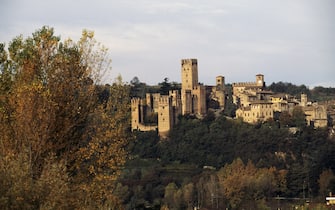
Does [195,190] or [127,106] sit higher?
[127,106]

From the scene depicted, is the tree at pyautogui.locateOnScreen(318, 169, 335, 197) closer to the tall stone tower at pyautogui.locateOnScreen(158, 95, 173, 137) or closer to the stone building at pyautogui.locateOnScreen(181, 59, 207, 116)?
the tall stone tower at pyautogui.locateOnScreen(158, 95, 173, 137)

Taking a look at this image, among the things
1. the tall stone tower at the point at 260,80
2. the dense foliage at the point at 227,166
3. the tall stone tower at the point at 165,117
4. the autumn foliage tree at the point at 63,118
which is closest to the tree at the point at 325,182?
the dense foliage at the point at 227,166

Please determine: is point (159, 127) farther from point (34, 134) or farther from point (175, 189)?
point (34, 134)

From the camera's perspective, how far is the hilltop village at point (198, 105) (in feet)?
185

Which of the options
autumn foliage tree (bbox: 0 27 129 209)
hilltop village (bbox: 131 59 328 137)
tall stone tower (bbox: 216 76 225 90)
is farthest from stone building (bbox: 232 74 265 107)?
autumn foliage tree (bbox: 0 27 129 209)

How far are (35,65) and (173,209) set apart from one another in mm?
26087

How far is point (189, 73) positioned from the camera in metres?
63.2

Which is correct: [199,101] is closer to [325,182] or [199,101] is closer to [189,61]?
[189,61]

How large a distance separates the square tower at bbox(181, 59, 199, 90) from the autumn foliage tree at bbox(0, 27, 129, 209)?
4939 cm

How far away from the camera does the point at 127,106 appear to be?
12680 millimetres

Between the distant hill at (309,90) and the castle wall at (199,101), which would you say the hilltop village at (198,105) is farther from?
the distant hill at (309,90)

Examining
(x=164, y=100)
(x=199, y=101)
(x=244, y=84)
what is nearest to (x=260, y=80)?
(x=244, y=84)

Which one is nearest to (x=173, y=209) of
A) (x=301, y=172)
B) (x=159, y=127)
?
(x=301, y=172)

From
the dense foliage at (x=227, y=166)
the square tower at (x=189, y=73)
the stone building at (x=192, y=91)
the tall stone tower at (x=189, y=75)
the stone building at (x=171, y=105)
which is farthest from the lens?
the square tower at (x=189, y=73)
